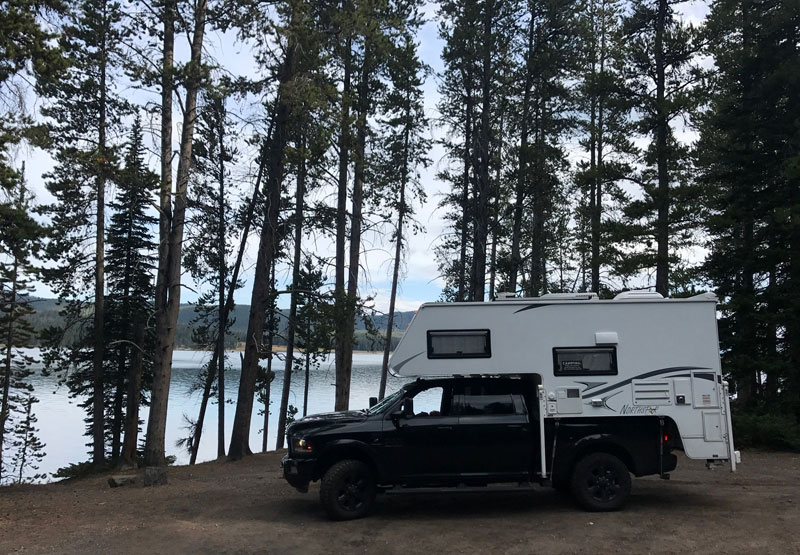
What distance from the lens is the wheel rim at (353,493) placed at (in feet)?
28.1

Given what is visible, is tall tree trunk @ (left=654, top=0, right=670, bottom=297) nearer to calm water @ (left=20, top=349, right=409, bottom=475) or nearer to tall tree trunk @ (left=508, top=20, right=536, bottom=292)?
tall tree trunk @ (left=508, top=20, right=536, bottom=292)

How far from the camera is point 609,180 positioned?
2228 centimetres

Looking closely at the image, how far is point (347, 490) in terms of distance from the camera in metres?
8.59

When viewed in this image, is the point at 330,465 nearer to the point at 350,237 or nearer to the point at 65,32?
the point at 65,32

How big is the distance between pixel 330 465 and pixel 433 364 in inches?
77.9

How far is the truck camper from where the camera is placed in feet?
28.4

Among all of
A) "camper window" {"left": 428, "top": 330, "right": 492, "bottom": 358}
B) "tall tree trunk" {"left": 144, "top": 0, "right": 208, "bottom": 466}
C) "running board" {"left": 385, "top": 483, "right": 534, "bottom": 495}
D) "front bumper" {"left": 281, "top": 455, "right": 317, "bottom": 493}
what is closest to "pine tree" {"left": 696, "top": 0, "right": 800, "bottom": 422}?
"running board" {"left": 385, "top": 483, "right": 534, "bottom": 495}

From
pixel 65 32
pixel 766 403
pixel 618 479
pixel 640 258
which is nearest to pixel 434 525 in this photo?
pixel 618 479

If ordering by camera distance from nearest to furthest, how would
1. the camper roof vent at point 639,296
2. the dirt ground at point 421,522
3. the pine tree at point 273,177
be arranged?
the dirt ground at point 421,522
the camper roof vent at point 639,296
the pine tree at point 273,177

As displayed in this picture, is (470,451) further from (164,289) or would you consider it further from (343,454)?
(164,289)

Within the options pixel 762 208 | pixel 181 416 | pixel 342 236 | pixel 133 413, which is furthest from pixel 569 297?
pixel 181 416

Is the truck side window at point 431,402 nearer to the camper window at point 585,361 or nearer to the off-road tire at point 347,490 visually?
the off-road tire at point 347,490

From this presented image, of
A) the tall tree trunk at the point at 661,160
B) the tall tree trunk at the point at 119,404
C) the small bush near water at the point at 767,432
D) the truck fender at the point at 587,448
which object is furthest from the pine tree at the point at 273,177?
the small bush near water at the point at 767,432

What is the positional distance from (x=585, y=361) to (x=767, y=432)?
8.97m
